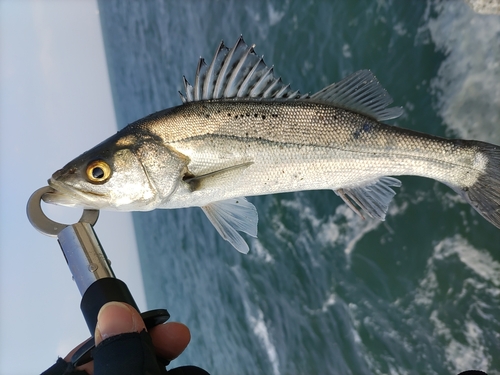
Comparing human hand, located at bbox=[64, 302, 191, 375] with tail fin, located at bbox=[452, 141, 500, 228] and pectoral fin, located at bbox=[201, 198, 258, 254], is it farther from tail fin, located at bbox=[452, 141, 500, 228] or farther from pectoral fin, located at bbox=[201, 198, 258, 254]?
tail fin, located at bbox=[452, 141, 500, 228]

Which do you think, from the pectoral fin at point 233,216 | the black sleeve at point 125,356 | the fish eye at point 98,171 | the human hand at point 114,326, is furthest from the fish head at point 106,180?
the black sleeve at point 125,356

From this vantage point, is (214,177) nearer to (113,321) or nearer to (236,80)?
(236,80)

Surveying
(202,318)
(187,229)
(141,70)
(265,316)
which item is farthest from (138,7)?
(265,316)

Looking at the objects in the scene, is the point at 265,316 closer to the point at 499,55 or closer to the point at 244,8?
the point at 499,55

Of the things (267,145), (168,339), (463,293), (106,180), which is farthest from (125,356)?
(463,293)

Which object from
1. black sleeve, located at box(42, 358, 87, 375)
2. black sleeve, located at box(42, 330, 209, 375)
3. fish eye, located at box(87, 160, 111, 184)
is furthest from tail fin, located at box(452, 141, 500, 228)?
black sleeve, located at box(42, 358, 87, 375)

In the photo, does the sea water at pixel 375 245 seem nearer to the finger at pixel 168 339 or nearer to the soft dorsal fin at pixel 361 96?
the soft dorsal fin at pixel 361 96

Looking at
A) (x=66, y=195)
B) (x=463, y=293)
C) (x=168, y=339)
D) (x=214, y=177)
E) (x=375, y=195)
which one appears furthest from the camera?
(x=463, y=293)
